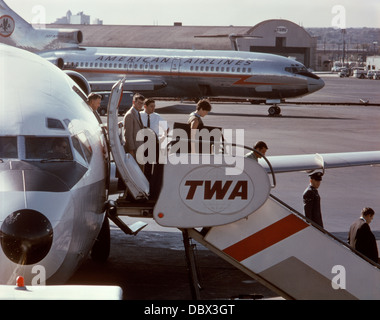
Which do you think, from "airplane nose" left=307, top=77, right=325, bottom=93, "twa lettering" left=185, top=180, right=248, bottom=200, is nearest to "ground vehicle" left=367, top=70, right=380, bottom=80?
"airplane nose" left=307, top=77, right=325, bottom=93

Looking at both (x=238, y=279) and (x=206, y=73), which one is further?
(x=206, y=73)

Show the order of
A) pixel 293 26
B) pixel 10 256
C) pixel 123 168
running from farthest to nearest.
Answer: pixel 293 26 < pixel 123 168 < pixel 10 256

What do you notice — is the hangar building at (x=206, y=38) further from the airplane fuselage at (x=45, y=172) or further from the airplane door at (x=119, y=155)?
the airplane door at (x=119, y=155)

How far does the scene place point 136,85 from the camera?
1940 inches

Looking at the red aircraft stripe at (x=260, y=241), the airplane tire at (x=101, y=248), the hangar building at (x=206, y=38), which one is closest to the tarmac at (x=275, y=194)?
the airplane tire at (x=101, y=248)

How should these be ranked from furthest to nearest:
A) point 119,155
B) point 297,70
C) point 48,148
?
point 297,70, point 119,155, point 48,148

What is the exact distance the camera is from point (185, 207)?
932 centimetres

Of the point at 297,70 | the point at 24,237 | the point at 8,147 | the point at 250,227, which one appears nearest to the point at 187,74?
the point at 297,70

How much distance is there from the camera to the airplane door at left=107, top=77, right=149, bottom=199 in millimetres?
9266

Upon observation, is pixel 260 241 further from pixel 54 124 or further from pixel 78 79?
pixel 78 79

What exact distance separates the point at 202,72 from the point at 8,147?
41138 millimetres

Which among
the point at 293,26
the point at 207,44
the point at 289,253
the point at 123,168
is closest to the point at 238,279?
the point at 289,253

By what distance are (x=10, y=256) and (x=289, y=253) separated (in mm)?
3807

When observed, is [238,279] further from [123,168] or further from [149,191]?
[123,168]
